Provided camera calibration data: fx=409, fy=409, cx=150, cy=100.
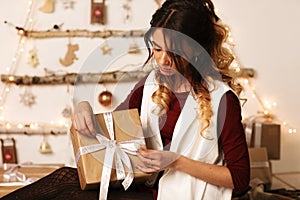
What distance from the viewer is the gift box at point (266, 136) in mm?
2039

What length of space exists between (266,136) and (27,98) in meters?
1.24

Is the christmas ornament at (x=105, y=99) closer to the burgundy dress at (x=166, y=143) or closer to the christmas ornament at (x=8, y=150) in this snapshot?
the christmas ornament at (x=8, y=150)

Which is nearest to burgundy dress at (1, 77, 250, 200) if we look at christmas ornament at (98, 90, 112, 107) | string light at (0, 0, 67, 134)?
christmas ornament at (98, 90, 112, 107)

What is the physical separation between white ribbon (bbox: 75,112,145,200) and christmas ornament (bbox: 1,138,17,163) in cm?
114

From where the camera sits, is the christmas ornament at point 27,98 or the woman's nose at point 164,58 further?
the christmas ornament at point 27,98

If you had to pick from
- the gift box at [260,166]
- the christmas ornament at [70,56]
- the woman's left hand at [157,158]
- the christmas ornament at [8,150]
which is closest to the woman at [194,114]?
the woman's left hand at [157,158]

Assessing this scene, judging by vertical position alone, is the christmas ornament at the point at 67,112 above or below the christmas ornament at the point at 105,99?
below

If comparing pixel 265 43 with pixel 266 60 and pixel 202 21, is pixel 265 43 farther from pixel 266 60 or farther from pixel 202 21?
pixel 202 21

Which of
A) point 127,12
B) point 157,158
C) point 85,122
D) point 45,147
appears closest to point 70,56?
point 127,12

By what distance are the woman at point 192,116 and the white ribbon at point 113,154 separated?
0.13ft

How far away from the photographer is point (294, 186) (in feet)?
6.69

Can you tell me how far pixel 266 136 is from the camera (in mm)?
2051

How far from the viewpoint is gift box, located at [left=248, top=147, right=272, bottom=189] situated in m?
1.95

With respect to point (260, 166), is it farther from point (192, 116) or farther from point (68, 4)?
point (68, 4)
